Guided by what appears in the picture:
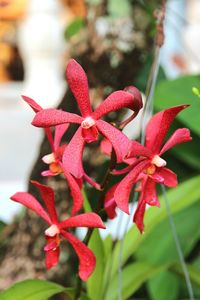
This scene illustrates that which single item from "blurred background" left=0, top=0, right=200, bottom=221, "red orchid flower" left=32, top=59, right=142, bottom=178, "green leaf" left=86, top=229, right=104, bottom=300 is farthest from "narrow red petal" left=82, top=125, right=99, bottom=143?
"blurred background" left=0, top=0, right=200, bottom=221

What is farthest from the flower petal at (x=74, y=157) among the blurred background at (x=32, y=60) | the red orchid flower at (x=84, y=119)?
the blurred background at (x=32, y=60)

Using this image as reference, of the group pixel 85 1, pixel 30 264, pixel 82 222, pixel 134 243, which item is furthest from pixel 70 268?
pixel 82 222

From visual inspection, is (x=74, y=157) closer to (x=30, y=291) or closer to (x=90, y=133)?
(x=90, y=133)

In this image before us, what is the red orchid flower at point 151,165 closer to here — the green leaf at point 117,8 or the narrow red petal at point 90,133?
the narrow red petal at point 90,133

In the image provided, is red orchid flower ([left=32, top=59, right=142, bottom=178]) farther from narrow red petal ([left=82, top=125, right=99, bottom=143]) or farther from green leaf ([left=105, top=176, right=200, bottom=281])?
green leaf ([left=105, top=176, right=200, bottom=281])

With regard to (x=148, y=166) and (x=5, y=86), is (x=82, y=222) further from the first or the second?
(x=5, y=86)

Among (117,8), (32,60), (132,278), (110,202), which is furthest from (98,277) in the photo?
(32,60)

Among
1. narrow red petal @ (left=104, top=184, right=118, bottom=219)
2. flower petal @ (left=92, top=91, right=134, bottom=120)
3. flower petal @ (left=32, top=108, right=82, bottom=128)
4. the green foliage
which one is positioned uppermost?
flower petal @ (left=92, top=91, right=134, bottom=120)
